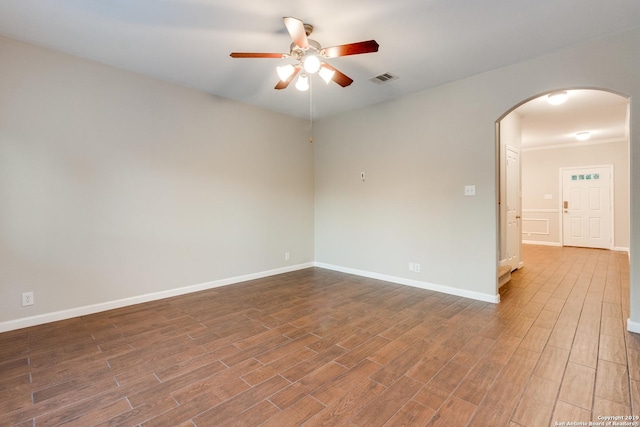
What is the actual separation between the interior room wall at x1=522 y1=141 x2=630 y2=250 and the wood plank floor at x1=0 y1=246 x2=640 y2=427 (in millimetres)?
4918

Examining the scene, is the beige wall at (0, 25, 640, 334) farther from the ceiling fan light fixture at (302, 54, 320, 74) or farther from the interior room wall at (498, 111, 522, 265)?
the ceiling fan light fixture at (302, 54, 320, 74)

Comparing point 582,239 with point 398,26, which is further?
point 582,239

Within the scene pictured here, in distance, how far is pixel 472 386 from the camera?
1886 millimetres

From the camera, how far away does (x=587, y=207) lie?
7.49 meters

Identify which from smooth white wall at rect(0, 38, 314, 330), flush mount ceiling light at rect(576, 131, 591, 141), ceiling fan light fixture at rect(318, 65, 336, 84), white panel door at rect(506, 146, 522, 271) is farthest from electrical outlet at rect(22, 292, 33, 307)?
flush mount ceiling light at rect(576, 131, 591, 141)

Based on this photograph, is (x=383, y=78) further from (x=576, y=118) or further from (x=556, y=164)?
(x=556, y=164)

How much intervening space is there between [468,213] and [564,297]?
5.26 ft

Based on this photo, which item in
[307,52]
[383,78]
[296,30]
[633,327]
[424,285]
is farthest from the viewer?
[424,285]

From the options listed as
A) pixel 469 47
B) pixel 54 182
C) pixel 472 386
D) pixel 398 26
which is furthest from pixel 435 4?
pixel 54 182

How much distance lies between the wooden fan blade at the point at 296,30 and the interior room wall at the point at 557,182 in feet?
28.0

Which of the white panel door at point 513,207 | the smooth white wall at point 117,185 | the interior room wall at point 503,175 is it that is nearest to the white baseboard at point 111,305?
the smooth white wall at point 117,185

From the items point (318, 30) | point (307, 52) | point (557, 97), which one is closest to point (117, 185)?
point (307, 52)

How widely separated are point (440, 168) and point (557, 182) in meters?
6.23

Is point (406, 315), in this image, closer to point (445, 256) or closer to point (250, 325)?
point (445, 256)
